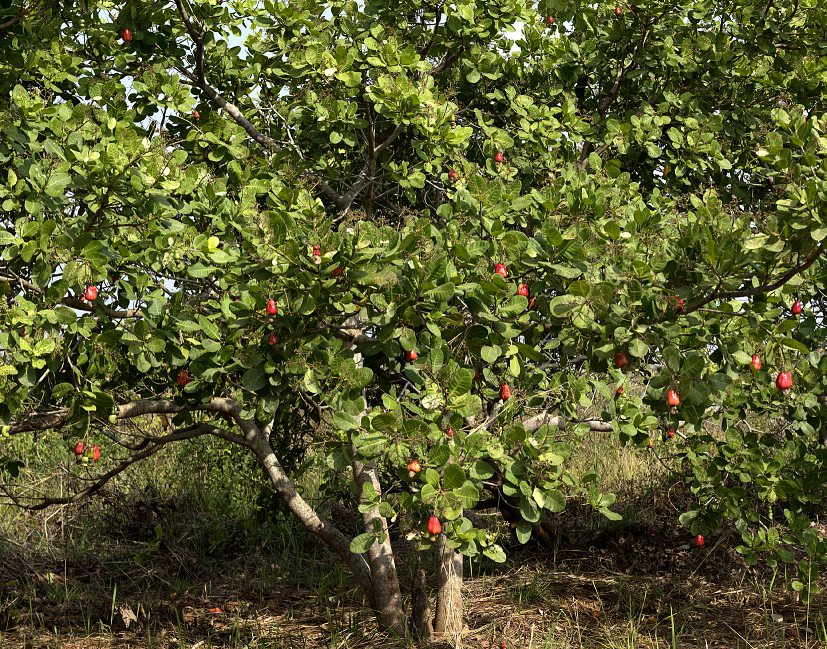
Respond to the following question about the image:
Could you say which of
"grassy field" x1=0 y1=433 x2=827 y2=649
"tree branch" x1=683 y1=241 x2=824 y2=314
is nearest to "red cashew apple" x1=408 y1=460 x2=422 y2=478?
"tree branch" x1=683 y1=241 x2=824 y2=314

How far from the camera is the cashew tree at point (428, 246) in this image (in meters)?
3.23

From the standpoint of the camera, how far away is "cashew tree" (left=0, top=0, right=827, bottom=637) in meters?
3.23

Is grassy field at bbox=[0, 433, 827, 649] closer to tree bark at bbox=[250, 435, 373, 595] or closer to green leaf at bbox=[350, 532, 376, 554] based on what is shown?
tree bark at bbox=[250, 435, 373, 595]

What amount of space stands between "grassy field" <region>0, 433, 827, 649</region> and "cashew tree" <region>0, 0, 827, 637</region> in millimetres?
526

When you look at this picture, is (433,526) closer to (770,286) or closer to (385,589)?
(770,286)

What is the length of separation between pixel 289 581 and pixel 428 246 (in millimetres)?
3937

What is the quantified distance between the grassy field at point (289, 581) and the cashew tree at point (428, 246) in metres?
0.53

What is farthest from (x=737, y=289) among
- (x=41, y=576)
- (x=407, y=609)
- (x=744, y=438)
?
(x=41, y=576)

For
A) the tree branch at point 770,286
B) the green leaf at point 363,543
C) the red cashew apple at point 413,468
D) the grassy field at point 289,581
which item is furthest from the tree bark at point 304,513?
the tree branch at point 770,286

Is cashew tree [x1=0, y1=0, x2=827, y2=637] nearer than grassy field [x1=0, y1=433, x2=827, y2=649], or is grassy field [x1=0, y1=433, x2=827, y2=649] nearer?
cashew tree [x1=0, y1=0, x2=827, y2=637]

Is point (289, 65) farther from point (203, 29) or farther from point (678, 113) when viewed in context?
point (678, 113)

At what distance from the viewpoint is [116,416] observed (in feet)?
14.0

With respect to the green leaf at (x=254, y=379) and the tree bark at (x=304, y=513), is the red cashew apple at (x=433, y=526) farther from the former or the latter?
the tree bark at (x=304, y=513)

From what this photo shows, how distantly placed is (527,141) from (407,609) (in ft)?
9.33
